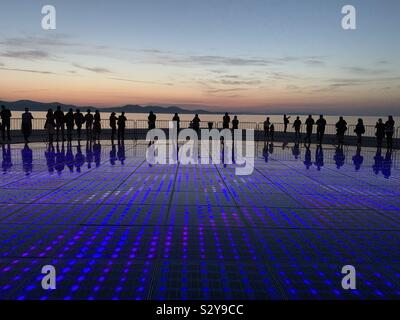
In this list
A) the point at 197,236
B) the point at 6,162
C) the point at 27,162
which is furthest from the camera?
the point at 27,162

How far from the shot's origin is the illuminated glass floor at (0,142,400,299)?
4.37m

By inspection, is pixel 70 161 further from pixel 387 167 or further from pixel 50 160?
pixel 387 167

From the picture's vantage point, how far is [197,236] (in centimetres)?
618

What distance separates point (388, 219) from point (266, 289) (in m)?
4.06

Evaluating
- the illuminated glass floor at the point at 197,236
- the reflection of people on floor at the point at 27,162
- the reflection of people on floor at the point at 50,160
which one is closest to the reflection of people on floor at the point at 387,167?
the illuminated glass floor at the point at 197,236

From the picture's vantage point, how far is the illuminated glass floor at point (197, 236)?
14.3ft

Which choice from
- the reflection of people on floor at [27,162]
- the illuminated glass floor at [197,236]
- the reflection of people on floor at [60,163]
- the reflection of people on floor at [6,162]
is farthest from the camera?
the reflection of people on floor at [60,163]

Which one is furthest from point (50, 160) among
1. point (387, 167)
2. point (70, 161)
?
point (387, 167)

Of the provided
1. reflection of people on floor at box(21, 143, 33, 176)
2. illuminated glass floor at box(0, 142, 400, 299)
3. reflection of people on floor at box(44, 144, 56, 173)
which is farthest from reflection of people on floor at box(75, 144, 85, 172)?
illuminated glass floor at box(0, 142, 400, 299)

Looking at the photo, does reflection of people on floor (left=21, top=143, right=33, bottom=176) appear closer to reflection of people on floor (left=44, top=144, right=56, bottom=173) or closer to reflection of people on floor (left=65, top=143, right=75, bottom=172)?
reflection of people on floor (left=44, top=144, right=56, bottom=173)

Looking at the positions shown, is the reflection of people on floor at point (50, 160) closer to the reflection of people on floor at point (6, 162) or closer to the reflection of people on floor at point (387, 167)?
the reflection of people on floor at point (6, 162)
